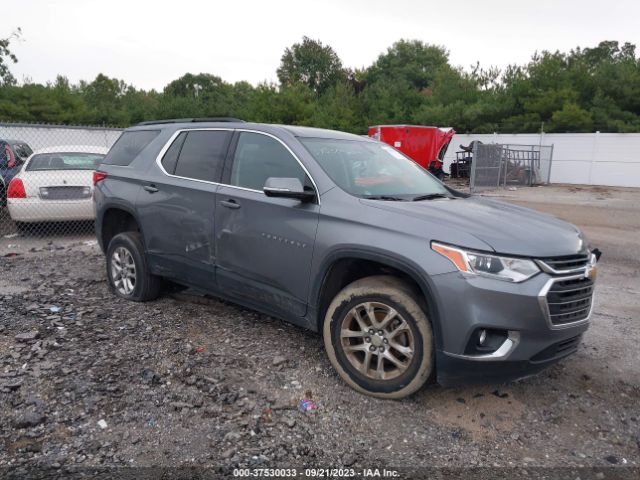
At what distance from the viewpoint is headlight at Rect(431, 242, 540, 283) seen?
2.93m

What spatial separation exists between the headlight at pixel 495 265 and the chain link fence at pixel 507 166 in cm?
1619

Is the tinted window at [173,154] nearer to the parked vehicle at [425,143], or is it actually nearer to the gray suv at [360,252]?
the gray suv at [360,252]

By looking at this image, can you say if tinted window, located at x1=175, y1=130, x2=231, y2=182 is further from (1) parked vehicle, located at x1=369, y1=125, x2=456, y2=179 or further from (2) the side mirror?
(1) parked vehicle, located at x1=369, y1=125, x2=456, y2=179

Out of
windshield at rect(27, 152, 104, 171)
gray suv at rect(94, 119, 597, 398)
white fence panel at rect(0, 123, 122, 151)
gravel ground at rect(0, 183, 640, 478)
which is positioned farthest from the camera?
white fence panel at rect(0, 123, 122, 151)

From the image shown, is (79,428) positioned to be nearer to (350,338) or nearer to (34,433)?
(34,433)

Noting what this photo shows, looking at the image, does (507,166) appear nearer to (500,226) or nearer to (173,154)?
(173,154)

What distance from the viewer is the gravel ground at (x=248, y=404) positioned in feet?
9.31

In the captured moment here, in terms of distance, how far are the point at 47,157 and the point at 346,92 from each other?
34.5 meters

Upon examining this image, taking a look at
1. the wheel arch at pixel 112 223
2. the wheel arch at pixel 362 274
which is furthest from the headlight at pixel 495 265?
the wheel arch at pixel 112 223

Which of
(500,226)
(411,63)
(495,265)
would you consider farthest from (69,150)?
(411,63)

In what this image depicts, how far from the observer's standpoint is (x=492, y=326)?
2904 mm

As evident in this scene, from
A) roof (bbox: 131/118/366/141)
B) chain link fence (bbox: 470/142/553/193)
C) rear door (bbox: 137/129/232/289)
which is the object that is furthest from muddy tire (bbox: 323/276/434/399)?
chain link fence (bbox: 470/142/553/193)

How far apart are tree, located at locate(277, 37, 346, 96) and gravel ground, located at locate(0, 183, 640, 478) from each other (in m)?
62.4

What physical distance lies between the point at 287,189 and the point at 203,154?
133 cm
